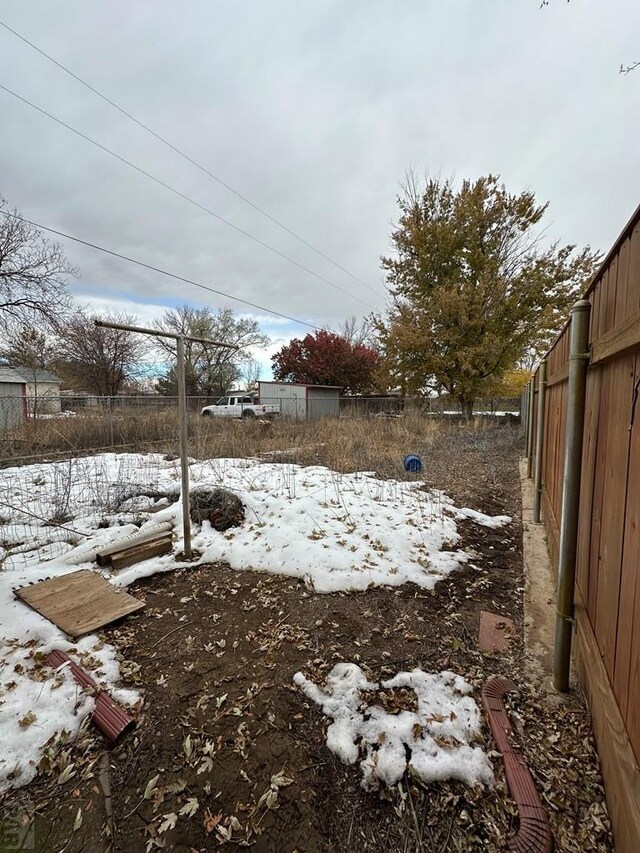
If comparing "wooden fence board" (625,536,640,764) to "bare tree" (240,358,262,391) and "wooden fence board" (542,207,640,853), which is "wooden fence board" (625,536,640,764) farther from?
"bare tree" (240,358,262,391)

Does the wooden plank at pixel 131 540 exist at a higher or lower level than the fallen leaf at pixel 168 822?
higher

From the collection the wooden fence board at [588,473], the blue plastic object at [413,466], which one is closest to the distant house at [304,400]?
the blue plastic object at [413,466]

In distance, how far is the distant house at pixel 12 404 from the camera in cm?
775

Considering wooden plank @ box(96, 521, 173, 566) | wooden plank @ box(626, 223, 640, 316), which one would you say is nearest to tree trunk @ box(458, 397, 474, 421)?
wooden plank @ box(96, 521, 173, 566)

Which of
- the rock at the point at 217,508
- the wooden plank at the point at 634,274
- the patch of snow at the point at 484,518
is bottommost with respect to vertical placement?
the patch of snow at the point at 484,518

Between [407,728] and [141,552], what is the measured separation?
2.51 m

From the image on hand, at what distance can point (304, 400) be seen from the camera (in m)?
17.2

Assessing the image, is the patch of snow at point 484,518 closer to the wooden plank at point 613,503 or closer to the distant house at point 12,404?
the wooden plank at point 613,503

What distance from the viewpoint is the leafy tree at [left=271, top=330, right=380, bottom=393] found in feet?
70.9

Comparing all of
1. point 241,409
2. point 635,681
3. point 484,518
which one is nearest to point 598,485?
point 635,681

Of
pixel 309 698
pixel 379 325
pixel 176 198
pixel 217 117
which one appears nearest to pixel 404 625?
pixel 309 698

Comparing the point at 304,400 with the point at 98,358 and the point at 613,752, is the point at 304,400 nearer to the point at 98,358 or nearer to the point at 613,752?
the point at 98,358

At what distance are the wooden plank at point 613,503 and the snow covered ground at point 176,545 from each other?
1.50 metres

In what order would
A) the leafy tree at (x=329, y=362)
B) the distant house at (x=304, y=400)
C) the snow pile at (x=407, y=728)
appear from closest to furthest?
the snow pile at (x=407, y=728)
the distant house at (x=304, y=400)
the leafy tree at (x=329, y=362)
